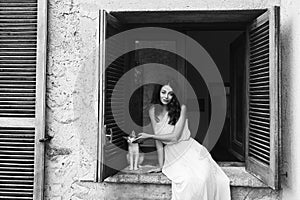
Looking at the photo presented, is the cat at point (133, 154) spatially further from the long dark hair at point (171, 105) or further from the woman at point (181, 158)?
the long dark hair at point (171, 105)

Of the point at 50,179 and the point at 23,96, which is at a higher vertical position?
the point at 23,96

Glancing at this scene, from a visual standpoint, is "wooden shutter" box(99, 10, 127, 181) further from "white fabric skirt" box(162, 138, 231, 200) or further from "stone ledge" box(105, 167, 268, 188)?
"white fabric skirt" box(162, 138, 231, 200)

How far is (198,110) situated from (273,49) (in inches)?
140

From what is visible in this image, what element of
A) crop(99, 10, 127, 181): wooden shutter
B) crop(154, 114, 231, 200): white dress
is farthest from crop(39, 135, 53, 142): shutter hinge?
crop(154, 114, 231, 200): white dress

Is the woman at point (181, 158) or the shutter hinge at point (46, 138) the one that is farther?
the shutter hinge at point (46, 138)

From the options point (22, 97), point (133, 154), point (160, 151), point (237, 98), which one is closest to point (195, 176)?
point (160, 151)

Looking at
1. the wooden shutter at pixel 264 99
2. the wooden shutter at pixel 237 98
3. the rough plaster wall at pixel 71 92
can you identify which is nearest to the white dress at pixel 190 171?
the wooden shutter at pixel 264 99

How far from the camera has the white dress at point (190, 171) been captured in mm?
3469

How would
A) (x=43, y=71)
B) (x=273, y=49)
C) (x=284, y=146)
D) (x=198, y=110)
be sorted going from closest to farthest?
(x=273, y=49) → (x=284, y=146) → (x=43, y=71) → (x=198, y=110)

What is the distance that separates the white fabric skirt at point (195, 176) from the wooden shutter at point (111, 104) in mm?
493

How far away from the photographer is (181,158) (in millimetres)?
3809

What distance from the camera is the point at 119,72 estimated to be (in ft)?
13.2

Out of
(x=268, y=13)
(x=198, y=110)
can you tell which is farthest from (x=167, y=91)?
(x=198, y=110)

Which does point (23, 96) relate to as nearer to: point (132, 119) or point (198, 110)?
point (132, 119)
